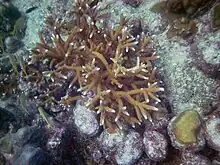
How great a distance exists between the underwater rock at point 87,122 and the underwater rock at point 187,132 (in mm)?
977

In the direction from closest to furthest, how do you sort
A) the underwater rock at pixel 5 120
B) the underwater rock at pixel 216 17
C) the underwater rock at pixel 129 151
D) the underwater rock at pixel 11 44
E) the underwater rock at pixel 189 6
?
the underwater rock at pixel 129 151, the underwater rock at pixel 216 17, the underwater rock at pixel 189 6, the underwater rock at pixel 5 120, the underwater rock at pixel 11 44

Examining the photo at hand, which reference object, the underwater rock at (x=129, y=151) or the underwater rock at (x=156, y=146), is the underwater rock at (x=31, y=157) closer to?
the underwater rock at (x=129, y=151)

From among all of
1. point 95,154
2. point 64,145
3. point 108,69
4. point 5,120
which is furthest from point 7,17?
point 95,154

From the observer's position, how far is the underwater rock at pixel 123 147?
3.54 meters

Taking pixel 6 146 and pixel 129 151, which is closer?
pixel 129 151

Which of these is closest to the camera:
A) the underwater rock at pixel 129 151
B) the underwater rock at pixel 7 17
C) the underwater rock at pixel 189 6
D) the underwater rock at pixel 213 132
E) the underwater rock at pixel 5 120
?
the underwater rock at pixel 213 132

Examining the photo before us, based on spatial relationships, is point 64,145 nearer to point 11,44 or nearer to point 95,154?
point 95,154

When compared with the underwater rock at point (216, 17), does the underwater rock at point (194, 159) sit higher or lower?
lower

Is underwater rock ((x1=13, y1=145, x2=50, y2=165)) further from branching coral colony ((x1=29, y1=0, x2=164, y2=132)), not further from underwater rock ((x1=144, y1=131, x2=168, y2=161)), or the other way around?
underwater rock ((x1=144, y1=131, x2=168, y2=161))

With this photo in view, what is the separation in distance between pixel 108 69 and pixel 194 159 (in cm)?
153

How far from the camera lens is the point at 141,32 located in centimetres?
443

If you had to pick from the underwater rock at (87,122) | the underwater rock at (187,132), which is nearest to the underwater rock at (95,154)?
the underwater rock at (87,122)

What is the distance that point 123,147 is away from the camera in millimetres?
3562

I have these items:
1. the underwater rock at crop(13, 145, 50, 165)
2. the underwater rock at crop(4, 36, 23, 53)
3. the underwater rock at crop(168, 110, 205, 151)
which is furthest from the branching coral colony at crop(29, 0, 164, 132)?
the underwater rock at crop(4, 36, 23, 53)
